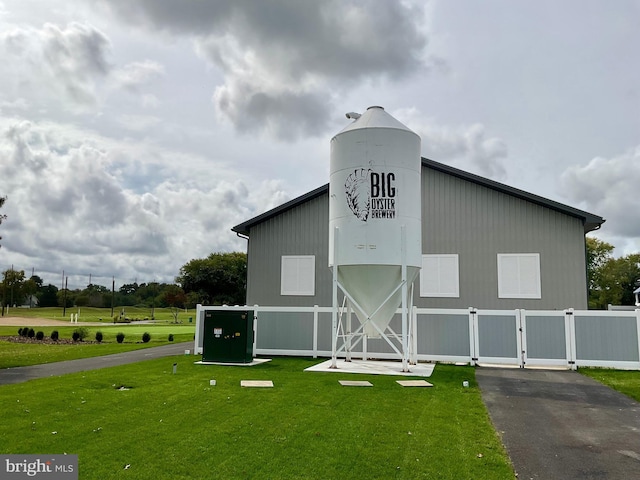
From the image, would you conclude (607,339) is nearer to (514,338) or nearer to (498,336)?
(514,338)

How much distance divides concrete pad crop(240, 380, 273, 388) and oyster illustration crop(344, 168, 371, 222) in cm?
494

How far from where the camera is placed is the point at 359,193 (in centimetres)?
1360

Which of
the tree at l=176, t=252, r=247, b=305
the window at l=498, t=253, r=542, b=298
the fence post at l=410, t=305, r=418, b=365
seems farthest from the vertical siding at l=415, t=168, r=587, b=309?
the tree at l=176, t=252, r=247, b=305

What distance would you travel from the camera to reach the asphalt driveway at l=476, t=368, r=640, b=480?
5820 millimetres

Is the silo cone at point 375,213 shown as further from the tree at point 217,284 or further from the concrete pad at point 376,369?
the tree at point 217,284

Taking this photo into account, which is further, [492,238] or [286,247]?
[286,247]

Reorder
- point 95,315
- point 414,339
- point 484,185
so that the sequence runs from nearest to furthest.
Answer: point 414,339
point 484,185
point 95,315

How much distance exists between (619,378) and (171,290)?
239 ft

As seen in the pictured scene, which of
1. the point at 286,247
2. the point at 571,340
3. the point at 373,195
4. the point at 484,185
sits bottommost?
the point at 571,340

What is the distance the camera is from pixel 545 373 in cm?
1388

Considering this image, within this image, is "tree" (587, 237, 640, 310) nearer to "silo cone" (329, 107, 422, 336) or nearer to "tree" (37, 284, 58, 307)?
"silo cone" (329, 107, 422, 336)

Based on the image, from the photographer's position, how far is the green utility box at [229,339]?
581 inches

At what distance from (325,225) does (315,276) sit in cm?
196

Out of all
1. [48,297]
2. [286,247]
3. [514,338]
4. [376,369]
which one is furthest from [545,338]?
[48,297]
